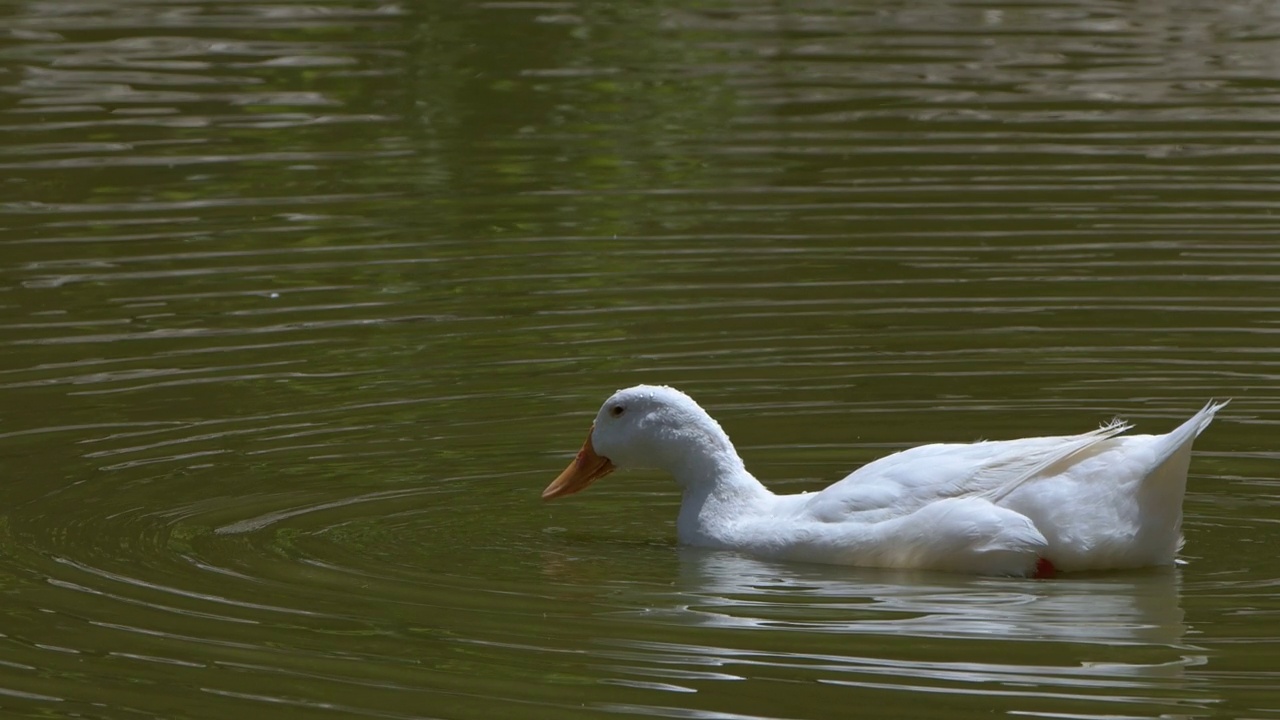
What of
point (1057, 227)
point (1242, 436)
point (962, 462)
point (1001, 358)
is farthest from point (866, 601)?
point (1057, 227)

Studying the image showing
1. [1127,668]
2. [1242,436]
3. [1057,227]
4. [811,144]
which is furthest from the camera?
[811,144]

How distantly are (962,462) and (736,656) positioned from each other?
1.34 meters

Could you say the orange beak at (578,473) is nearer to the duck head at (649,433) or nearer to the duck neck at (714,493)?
the duck head at (649,433)

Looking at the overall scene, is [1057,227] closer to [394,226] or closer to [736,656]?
[394,226]

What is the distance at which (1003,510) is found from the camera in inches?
304

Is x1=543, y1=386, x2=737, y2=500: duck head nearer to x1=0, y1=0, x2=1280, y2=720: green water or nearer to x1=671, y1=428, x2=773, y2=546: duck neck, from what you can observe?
x1=671, y1=428, x2=773, y2=546: duck neck

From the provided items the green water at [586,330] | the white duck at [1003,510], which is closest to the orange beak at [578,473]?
the green water at [586,330]

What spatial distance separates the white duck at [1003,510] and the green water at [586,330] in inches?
6.0

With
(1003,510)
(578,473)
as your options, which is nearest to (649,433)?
(578,473)

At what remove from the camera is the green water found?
7078 millimetres

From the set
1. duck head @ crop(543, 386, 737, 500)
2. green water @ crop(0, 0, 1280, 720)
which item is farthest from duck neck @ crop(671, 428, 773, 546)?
green water @ crop(0, 0, 1280, 720)

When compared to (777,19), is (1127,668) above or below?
above

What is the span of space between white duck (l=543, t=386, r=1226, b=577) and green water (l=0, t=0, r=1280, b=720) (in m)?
0.15

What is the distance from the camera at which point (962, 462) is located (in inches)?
312
